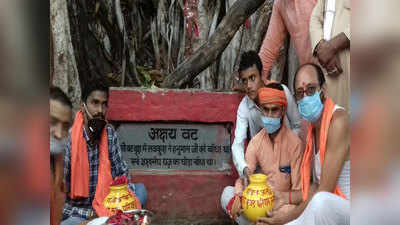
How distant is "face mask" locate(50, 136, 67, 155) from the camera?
2.61m

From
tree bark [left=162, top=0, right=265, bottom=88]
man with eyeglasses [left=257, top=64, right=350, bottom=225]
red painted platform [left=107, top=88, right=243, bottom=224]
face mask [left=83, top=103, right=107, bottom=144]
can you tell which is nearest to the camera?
man with eyeglasses [left=257, top=64, right=350, bottom=225]

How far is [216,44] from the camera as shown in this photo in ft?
10.8

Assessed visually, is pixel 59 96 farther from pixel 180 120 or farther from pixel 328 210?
pixel 328 210

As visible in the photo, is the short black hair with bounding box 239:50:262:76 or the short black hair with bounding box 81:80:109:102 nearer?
the short black hair with bounding box 81:80:109:102

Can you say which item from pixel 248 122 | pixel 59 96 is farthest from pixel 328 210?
pixel 59 96

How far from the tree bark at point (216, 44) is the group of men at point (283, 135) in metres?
0.31

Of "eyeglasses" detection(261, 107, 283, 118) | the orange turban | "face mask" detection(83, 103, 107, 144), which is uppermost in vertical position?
the orange turban

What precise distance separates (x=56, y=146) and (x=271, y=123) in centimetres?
160

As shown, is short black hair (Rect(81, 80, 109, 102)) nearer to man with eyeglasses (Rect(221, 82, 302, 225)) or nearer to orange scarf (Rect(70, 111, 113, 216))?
orange scarf (Rect(70, 111, 113, 216))

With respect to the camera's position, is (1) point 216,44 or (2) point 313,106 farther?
(1) point 216,44

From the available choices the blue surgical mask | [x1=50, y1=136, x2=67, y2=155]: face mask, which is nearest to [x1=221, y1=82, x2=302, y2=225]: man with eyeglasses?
the blue surgical mask

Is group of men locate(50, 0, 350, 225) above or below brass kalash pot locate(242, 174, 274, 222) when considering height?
above

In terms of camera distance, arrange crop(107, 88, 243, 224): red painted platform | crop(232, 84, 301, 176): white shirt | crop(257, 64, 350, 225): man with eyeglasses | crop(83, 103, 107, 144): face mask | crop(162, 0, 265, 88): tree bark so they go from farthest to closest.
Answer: crop(162, 0, 265, 88): tree bark < crop(107, 88, 243, 224): red painted platform < crop(232, 84, 301, 176): white shirt < crop(83, 103, 107, 144): face mask < crop(257, 64, 350, 225): man with eyeglasses

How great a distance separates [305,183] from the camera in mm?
2605
